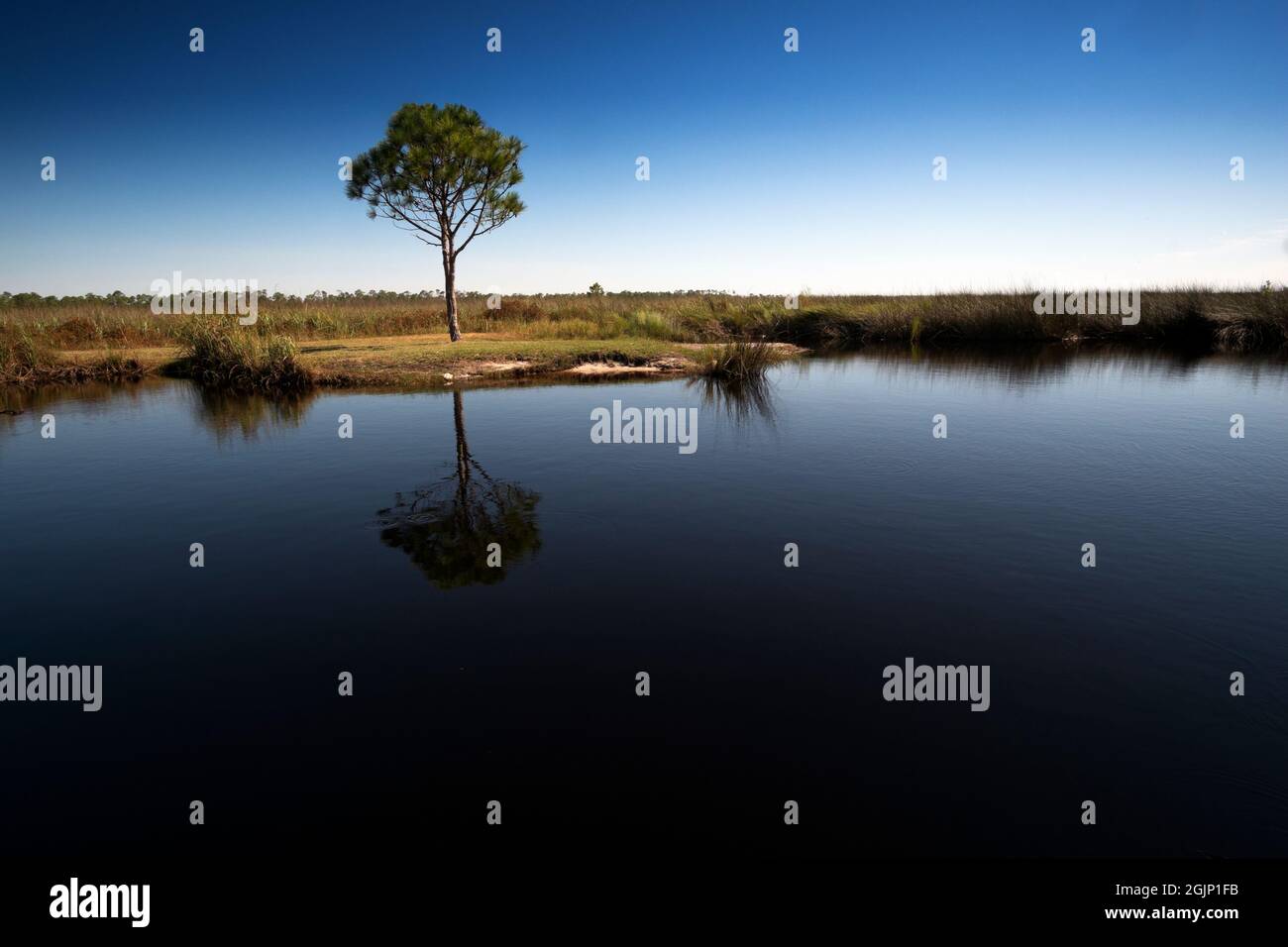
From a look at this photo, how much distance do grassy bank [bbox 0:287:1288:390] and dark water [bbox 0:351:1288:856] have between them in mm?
9711

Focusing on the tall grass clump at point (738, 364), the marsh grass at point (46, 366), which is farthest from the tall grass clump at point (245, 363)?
the tall grass clump at point (738, 364)

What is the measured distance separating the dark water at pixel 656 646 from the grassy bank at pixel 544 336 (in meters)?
9.71

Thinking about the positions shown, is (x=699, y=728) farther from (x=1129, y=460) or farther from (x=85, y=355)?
(x=85, y=355)

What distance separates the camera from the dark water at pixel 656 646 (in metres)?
3.64

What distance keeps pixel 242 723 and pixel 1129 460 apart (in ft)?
37.2

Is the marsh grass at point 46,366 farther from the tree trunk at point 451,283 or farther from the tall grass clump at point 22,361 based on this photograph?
the tree trunk at point 451,283

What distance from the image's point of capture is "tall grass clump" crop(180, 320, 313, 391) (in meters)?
19.0

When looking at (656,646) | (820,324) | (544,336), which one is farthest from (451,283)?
(656,646)

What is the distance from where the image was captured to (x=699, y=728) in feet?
14.1

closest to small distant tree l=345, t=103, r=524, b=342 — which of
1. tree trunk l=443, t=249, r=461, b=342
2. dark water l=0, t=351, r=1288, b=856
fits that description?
tree trunk l=443, t=249, r=461, b=342

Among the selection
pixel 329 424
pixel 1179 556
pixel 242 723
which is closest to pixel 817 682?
pixel 242 723

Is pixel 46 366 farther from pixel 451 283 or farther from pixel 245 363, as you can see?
pixel 451 283
